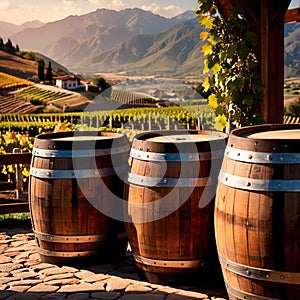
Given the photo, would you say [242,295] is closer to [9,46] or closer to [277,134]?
[277,134]

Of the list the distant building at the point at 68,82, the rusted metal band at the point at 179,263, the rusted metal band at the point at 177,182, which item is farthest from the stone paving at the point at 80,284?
the distant building at the point at 68,82

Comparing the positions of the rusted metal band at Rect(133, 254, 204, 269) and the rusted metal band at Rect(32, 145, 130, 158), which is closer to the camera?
the rusted metal band at Rect(133, 254, 204, 269)

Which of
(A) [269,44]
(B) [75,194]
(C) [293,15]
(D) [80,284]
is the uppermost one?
(C) [293,15]

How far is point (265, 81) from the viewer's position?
5.55 metres

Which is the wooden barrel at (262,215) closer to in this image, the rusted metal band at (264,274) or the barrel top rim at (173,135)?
the rusted metal band at (264,274)

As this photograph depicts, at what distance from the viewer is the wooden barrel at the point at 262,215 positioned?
3156 mm

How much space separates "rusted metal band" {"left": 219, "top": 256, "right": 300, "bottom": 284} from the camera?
3.23 meters

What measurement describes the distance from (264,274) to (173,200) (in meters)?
0.94

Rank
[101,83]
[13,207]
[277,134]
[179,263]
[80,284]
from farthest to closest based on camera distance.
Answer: [101,83] < [13,207] < [80,284] < [179,263] < [277,134]

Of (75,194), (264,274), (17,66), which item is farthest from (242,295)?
(17,66)

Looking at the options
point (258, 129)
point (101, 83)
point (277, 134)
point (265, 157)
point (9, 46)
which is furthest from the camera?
point (9, 46)

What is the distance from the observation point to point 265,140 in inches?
126

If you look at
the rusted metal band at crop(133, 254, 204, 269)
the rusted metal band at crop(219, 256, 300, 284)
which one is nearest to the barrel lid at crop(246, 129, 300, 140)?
the rusted metal band at crop(219, 256, 300, 284)

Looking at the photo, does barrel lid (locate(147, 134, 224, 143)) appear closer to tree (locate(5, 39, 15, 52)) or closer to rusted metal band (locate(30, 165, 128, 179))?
rusted metal band (locate(30, 165, 128, 179))
